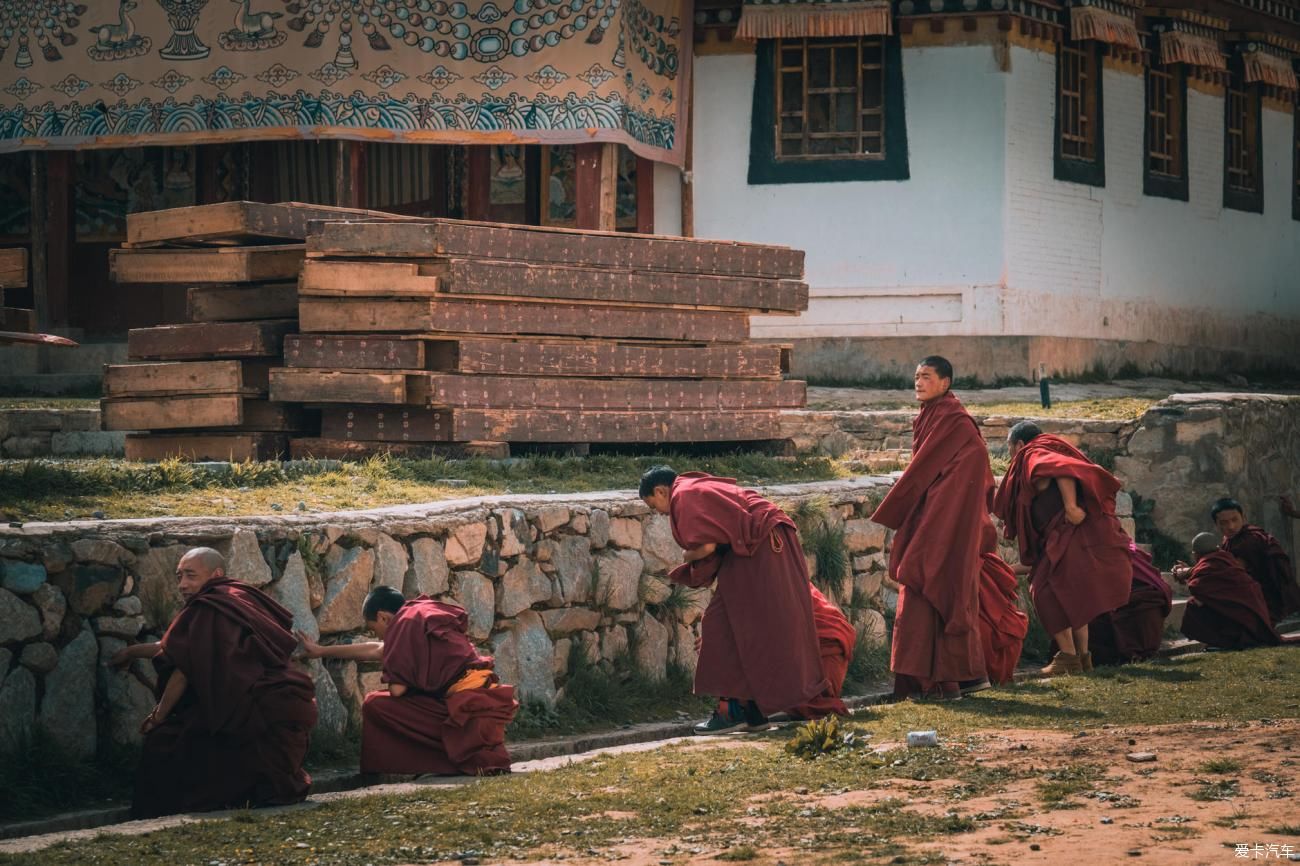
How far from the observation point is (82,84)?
56.9 ft

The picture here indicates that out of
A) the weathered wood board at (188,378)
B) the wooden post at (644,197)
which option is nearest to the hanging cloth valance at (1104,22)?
the wooden post at (644,197)

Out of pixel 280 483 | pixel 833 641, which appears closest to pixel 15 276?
pixel 280 483

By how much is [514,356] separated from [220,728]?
4.43 meters

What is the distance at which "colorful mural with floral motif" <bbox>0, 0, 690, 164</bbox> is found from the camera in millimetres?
16672

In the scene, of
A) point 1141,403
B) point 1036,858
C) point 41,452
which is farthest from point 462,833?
point 1141,403

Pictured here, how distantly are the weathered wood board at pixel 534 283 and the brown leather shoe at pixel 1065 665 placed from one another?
3071mm

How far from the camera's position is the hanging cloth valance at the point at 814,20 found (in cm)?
1767

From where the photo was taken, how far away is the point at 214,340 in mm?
11102

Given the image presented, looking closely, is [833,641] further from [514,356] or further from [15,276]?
[15,276]

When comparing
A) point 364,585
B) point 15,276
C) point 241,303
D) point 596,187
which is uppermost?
point 596,187

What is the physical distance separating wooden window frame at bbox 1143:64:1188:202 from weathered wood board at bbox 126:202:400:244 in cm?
1118

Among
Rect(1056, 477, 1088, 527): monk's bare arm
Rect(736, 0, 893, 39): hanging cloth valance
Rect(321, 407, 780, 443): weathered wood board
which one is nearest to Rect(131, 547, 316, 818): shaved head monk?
Rect(321, 407, 780, 443): weathered wood board

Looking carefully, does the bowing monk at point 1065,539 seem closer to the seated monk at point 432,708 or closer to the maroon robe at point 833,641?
the maroon robe at point 833,641

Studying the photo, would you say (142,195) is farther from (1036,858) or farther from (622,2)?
(1036,858)
